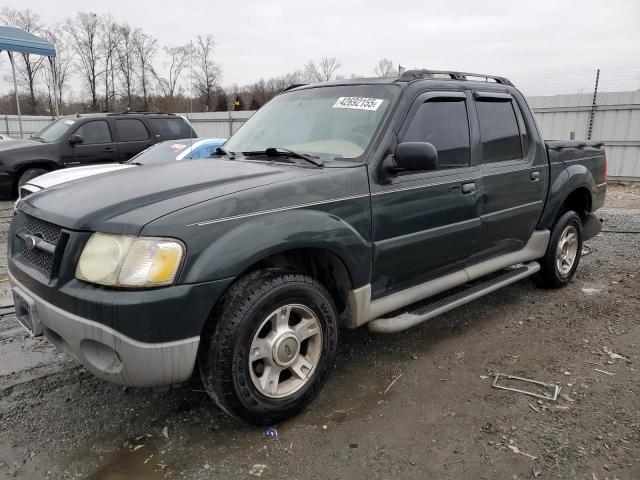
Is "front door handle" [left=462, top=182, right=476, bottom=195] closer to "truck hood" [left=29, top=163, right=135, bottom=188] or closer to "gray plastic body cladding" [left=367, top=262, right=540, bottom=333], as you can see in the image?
"gray plastic body cladding" [left=367, top=262, right=540, bottom=333]

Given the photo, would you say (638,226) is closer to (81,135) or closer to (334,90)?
(334,90)

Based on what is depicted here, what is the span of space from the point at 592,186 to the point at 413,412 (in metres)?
3.58

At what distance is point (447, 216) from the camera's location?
3.43 meters

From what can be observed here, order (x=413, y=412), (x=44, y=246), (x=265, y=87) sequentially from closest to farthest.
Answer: (x=44, y=246), (x=413, y=412), (x=265, y=87)

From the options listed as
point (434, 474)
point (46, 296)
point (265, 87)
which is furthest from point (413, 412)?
point (265, 87)

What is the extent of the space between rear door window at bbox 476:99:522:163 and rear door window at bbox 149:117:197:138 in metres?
7.89

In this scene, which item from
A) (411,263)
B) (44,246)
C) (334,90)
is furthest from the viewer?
(334,90)

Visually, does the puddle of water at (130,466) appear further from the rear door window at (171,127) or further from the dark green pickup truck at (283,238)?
the rear door window at (171,127)

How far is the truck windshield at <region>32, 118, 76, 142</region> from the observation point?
10.0 meters

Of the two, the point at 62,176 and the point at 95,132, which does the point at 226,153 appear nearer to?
the point at 62,176

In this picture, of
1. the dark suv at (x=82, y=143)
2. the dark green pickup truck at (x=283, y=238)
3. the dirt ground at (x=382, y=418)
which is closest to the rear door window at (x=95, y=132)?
the dark suv at (x=82, y=143)

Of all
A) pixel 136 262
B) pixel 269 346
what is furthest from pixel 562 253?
pixel 136 262

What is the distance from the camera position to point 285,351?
2654mm

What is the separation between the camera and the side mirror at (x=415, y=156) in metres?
2.90
